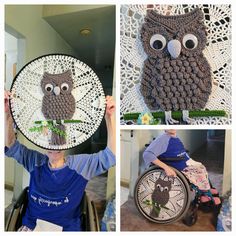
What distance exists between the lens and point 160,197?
67 centimetres

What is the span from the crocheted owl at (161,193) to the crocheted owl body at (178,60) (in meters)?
0.22

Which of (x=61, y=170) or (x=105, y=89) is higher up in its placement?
(x=105, y=89)

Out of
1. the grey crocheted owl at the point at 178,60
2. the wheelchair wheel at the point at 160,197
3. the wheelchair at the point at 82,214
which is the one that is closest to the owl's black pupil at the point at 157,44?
the grey crocheted owl at the point at 178,60

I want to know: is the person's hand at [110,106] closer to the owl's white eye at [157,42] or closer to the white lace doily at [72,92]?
the white lace doily at [72,92]

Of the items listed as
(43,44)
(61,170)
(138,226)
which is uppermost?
(43,44)

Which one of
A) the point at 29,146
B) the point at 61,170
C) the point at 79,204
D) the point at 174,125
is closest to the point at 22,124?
the point at 29,146

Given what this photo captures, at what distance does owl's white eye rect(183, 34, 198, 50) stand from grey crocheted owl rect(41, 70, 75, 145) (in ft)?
1.08

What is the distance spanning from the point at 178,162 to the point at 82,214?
1.07 feet

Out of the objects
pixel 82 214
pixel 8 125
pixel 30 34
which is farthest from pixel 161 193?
pixel 30 34

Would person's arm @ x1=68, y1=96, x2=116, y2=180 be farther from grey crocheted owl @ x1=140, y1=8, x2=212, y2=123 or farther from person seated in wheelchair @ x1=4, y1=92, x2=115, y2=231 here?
grey crocheted owl @ x1=140, y1=8, x2=212, y2=123

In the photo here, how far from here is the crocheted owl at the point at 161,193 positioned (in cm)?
66

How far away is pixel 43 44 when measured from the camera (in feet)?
2.16

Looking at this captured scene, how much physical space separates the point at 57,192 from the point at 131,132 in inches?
11.0

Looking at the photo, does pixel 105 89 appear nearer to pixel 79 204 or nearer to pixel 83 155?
pixel 83 155
